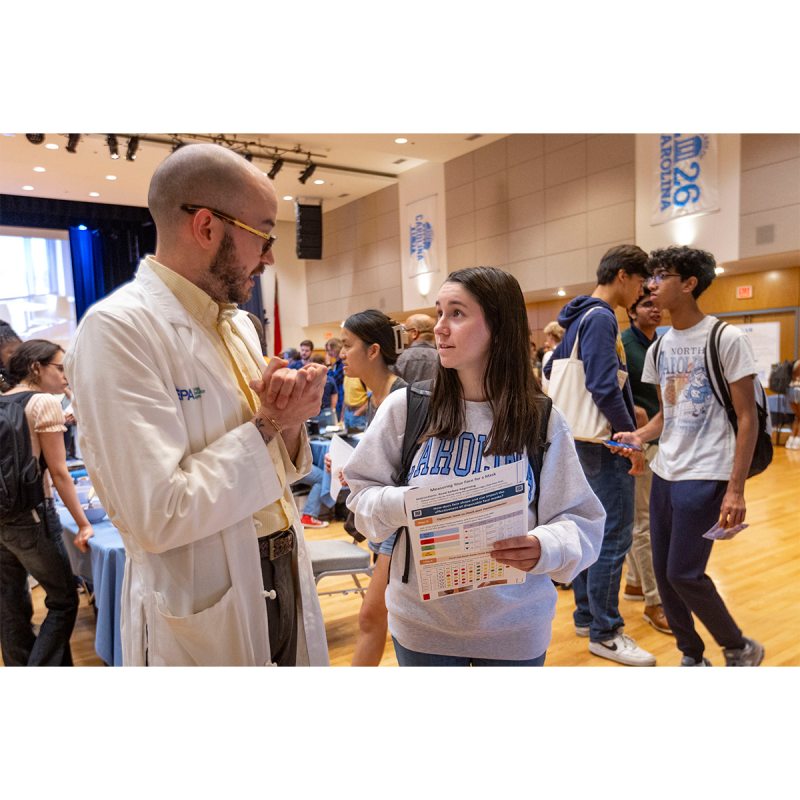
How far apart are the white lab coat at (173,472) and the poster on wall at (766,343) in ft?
31.9

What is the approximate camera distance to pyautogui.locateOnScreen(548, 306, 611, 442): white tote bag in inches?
102

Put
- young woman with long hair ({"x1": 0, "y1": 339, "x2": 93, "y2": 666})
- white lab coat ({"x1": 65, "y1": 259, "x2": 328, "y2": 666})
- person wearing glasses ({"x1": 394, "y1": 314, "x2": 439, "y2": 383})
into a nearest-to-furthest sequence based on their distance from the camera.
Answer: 1. white lab coat ({"x1": 65, "y1": 259, "x2": 328, "y2": 666})
2. young woman with long hair ({"x1": 0, "y1": 339, "x2": 93, "y2": 666})
3. person wearing glasses ({"x1": 394, "y1": 314, "x2": 439, "y2": 383})

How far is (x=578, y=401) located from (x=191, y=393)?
1.96m

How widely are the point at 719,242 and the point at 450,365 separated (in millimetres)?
7184

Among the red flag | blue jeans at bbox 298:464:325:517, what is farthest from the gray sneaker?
the red flag

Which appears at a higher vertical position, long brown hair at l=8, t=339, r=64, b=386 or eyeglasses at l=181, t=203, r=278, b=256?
eyeglasses at l=181, t=203, r=278, b=256

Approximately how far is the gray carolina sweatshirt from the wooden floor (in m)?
1.32

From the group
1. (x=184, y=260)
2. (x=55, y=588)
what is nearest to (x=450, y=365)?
(x=184, y=260)

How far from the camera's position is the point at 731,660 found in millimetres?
2393

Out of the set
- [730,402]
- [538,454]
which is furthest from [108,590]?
[730,402]

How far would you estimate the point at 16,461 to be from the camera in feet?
7.84

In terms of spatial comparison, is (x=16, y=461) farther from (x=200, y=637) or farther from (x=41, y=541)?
(x=200, y=637)

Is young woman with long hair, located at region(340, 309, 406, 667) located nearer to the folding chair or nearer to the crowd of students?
the crowd of students

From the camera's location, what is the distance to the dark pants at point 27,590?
8.25 feet
